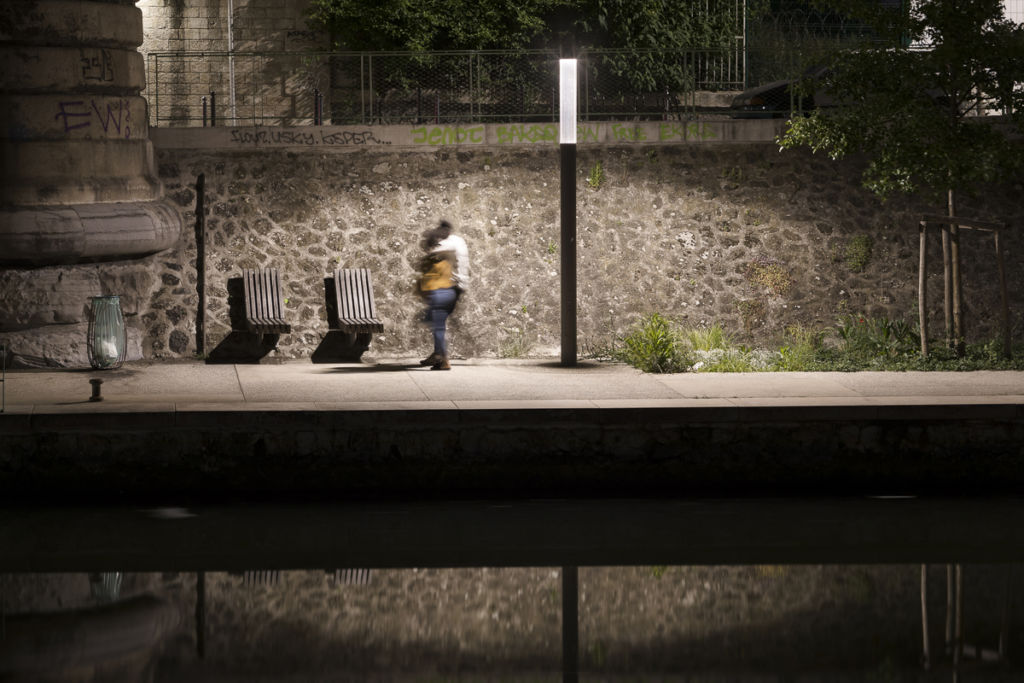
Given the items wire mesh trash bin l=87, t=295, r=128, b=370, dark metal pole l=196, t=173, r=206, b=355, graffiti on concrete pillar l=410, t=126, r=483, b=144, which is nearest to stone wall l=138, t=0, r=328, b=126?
dark metal pole l=196, t=173, r=206, b=355

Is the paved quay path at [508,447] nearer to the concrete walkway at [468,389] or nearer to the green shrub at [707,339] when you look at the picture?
the concrete walkway at [468,389]

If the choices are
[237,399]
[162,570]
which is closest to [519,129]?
[237,399]

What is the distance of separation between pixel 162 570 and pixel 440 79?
11.4 metres

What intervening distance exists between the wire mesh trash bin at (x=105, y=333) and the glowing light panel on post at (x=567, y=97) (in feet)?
14.5

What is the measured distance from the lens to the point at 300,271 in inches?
559

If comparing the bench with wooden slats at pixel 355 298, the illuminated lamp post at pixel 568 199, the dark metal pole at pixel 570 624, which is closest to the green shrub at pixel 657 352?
the illuminated lamp post at pixel 568 199

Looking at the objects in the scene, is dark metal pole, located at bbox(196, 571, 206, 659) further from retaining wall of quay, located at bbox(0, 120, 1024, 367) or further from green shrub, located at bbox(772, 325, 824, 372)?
green shrub, located at bbox(772, 325, 824, 372)

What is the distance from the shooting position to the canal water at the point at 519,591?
652cm

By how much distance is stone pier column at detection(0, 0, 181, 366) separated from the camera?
12.9 m

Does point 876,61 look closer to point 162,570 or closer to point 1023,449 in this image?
point 1023,449

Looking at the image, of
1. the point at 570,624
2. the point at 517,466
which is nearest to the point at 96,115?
the point at 517,466

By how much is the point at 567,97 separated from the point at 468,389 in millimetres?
2994

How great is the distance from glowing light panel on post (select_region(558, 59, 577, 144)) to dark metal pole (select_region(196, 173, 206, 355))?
390 cm

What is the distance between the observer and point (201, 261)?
14.0 metres
